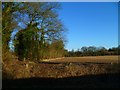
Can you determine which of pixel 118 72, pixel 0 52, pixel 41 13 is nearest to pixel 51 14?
pixel 41 13

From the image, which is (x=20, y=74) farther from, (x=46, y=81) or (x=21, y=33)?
(x=21, y=33)

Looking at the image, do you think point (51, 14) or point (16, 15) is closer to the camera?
point (16, 15)

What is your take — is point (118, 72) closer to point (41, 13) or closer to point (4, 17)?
point (4, 17)

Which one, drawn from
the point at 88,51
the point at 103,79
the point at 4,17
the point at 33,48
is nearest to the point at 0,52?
the point at 4,17

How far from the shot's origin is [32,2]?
34.1m

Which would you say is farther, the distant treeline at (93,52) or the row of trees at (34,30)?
the distant treeline at (93,52)

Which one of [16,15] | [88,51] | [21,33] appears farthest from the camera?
[88,51]

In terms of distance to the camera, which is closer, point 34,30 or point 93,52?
point 34,30

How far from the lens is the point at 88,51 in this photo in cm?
7731

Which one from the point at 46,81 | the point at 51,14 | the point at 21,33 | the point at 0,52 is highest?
the point at 51,14

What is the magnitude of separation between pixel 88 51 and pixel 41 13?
37448mm

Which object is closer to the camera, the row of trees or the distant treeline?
the row of trees

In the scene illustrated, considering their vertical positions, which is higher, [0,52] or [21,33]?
[21,33]

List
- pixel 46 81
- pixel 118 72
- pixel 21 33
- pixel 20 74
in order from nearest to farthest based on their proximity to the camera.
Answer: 1. pixel 46 81
2. pixel 118 72
3. pixel 20 74
4. pixel 21 33
